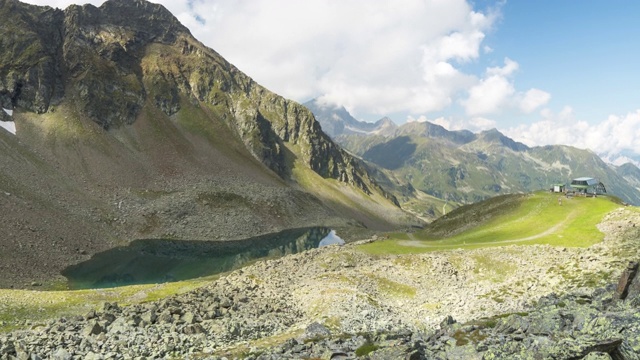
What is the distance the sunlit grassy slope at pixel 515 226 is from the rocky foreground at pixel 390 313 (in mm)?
3811

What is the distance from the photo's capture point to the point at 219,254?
364 feet

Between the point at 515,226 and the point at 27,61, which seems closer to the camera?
the point at 515,226

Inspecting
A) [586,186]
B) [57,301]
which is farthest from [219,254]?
[586,186]

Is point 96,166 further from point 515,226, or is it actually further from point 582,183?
point 582,183

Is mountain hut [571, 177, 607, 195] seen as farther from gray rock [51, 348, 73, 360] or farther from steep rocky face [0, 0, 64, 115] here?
steep rocky face [0, 0, 64, 115]

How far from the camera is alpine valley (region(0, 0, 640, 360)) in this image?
24.4 meters

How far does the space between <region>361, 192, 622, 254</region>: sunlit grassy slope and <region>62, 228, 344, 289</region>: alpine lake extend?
1608 inches

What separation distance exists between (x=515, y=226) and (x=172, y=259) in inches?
3065

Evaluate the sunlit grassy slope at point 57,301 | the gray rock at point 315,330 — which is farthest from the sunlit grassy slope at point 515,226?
the sunlit grassy slope at point 57,301

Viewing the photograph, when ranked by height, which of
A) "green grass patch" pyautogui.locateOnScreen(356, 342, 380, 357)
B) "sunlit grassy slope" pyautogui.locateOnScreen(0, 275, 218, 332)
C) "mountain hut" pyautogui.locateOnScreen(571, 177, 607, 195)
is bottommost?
"green grass patch" pyautogui.locateOnScreen(356, 342, 380, 357)

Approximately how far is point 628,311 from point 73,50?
213 meters

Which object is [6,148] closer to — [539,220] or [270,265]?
[270,265]

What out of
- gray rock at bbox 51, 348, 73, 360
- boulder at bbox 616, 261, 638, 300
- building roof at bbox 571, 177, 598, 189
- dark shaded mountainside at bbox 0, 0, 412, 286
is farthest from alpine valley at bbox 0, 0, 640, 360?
building roof at bbox 571, 177, 598, 189

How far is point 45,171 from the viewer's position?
126m
